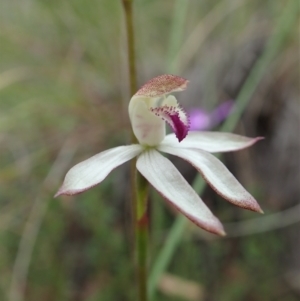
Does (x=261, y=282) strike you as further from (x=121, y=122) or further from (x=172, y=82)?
(x=172, y=82)

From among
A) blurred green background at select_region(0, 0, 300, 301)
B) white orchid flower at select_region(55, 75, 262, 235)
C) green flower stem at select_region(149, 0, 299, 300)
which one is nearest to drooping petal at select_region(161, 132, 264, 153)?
white orchid flower at select_region(55, 75, 262, 235)

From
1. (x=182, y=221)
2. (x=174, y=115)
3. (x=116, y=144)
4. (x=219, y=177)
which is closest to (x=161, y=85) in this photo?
(x=174, y=115)

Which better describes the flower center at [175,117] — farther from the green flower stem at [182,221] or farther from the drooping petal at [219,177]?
the green flower stem at [182,221]

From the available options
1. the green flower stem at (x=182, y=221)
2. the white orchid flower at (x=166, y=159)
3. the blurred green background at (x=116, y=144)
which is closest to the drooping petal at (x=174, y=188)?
the white orchid flower at (x=166, y=159)

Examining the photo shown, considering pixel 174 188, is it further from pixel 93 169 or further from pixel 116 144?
pixel 116 144

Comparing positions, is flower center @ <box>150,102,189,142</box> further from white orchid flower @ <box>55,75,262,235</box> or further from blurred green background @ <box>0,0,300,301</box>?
blurred green background @ <box>0,0,300,301</box>

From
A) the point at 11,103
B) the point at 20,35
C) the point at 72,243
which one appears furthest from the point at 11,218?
the point at 20,35
